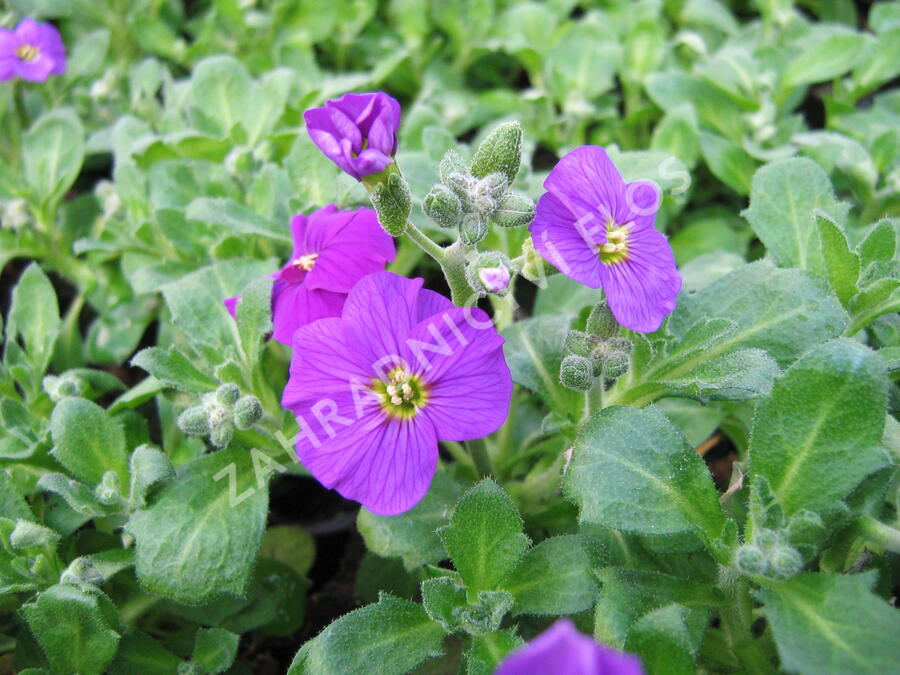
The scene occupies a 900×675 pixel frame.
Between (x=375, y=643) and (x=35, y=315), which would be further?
(x=35, y=315)

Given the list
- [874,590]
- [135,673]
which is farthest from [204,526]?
[874,590]

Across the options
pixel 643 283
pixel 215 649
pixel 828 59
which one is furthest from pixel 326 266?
pixel 828 59

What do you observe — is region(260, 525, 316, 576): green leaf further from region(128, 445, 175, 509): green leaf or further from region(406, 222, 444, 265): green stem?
region(406, 222, 444, 265): green stem

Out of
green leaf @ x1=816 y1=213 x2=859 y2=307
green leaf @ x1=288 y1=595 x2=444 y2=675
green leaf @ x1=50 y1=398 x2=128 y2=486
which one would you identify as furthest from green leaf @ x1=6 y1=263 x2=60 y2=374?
green leaf @ x1=816 y1=213 x2=859 y2=307

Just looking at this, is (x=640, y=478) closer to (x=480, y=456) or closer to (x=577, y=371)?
(x=577, y=371)

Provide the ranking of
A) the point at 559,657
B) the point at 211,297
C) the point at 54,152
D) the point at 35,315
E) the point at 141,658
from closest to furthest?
1. the point at 559,657
2. the point at 141,658
3. the point at 211,297
4. the point at 35,315
5. the point at 54,152

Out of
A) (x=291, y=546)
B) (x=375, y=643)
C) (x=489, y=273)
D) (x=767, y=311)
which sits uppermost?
(x=489, y=273)
